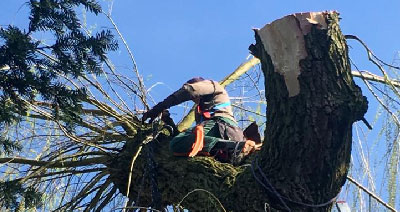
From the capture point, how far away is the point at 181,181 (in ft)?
13.2

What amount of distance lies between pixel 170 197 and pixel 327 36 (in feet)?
3.96

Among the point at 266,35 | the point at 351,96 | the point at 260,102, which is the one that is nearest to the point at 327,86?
the point at 351,96

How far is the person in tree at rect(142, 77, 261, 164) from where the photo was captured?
4.23 meters

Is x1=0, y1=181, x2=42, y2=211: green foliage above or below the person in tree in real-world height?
below

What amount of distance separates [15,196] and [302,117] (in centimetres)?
145

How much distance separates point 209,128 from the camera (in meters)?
4.63

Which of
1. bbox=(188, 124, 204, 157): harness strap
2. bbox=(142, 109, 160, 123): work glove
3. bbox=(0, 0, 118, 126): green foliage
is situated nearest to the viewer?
bbox=(0, 0, 118, 126): green foliage

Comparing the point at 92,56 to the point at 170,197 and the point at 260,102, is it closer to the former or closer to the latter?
the point at 170,197

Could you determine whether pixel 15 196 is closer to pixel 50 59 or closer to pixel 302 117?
pixel 50 59

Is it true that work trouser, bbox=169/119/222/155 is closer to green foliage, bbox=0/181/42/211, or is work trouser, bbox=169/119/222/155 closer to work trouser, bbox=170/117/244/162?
work trouser, bbox=170/117/244/162

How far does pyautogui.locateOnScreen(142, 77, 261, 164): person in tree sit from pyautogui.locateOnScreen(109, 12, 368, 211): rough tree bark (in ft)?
1.48

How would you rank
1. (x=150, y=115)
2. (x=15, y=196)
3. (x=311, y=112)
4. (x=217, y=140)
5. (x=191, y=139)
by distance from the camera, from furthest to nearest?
(x=150, y=115) → (x=217, y=140) → (x=191, y=139) → (x=15, y=196) → (x=311, y=112)

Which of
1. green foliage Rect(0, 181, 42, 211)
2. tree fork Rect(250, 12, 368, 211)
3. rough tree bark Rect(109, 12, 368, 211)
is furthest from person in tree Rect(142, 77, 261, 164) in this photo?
green foliage Rect(0, 181, 42, 211)

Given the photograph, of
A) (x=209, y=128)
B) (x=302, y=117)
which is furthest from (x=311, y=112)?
(x=209, y=128)
